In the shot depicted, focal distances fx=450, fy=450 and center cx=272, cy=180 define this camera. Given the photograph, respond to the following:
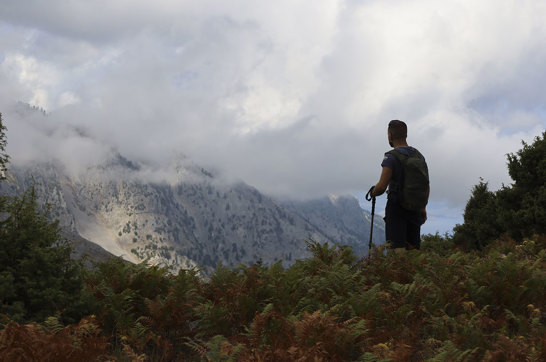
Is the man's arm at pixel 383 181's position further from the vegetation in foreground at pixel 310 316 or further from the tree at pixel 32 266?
the tree at pixel 32 266

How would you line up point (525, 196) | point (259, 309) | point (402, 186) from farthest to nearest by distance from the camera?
point (525, 196), point (402, 186), point (259, 309)

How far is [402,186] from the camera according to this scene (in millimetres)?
9297

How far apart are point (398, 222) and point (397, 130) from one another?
1978mm

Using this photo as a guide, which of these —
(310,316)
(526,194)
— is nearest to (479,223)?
(526,194)

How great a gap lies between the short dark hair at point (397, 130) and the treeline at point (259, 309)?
2696mm

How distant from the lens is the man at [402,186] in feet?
30.0

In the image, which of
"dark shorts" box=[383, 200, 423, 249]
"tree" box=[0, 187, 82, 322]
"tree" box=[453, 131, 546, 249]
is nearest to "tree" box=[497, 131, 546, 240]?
"tree" box=[453, 131, 546, 249]

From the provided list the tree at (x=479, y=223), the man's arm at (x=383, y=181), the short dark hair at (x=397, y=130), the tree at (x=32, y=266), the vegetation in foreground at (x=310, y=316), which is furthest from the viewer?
the tree at (x=479, y=223)

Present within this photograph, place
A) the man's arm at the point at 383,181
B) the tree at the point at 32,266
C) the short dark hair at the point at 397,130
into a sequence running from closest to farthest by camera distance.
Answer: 1. the tree at the point at 32,266
2. the man's arm at the point at 383,181
3. the short dark hair at the point at 397,130

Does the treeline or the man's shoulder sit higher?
the man's shoulder

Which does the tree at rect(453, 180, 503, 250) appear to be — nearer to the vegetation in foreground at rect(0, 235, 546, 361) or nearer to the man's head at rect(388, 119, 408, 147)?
the man's head at rect(388, 119, 408, 147)

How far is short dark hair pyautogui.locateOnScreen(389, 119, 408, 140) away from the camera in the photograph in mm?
9680

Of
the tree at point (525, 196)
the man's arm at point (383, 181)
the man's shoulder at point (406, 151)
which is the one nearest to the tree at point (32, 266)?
the man's arm at point (383, 181)

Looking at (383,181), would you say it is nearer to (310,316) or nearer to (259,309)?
(259,309)
